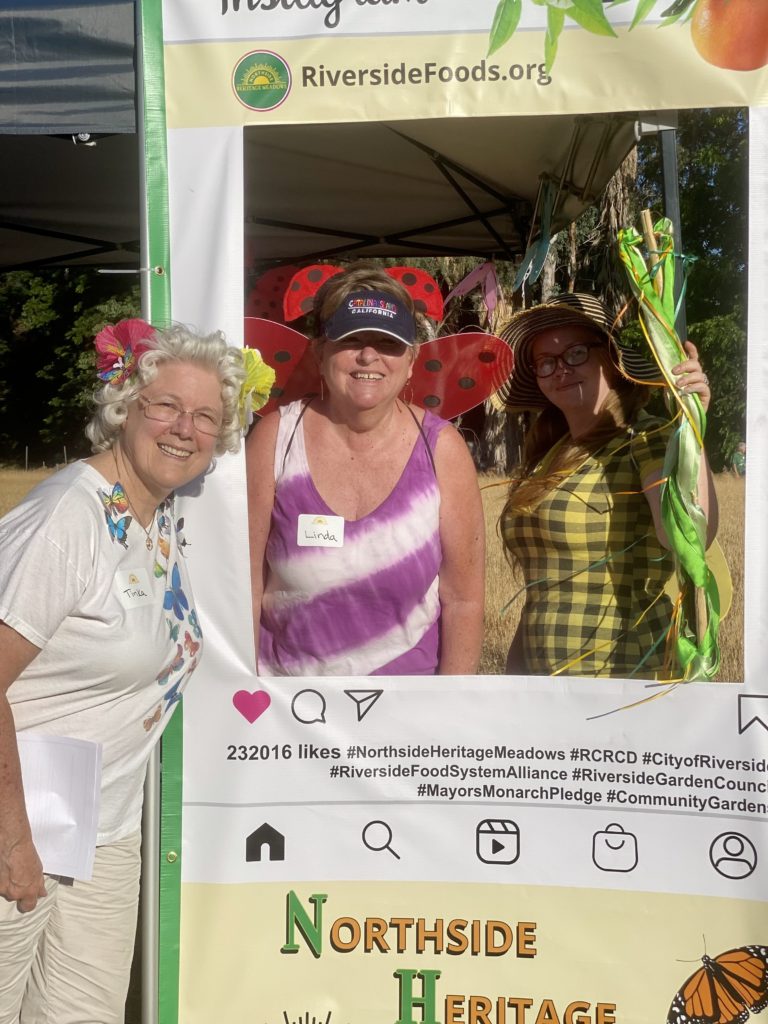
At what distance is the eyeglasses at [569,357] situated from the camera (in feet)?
7.90

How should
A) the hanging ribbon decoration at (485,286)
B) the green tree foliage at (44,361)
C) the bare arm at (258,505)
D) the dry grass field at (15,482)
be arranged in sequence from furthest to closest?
the green tree foliage at (44,361) < the dry grass field at (15,482) < the hanging ribbon decoration at (485,286) < the bare arm at (258,505)

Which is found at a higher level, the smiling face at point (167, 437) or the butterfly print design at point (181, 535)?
the smiling face at point (167, 437)

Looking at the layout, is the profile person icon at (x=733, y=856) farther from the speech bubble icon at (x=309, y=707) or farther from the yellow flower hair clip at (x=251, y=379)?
the yellow flower hair clip at (x=251, y=379)

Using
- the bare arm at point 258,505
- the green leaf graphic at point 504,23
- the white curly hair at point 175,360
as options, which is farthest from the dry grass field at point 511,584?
the green leaf graphic at point 504,23

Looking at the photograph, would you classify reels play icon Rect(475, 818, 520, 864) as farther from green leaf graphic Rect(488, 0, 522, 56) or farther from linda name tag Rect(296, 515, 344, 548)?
green leaf graphic Rect(488, 0, 522, 56)

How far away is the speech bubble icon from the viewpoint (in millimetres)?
2193

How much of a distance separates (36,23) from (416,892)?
211cm

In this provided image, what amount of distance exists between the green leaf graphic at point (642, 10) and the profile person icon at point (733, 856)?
1749mm

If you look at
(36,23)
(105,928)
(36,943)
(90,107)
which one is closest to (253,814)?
(105,928)

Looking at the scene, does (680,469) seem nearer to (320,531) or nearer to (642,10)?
(320,531)

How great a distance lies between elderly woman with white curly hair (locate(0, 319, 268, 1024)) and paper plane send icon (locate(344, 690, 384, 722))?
366mm

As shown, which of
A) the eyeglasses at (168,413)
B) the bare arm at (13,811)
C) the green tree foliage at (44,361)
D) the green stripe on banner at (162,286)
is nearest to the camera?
the bare arm at (13,811)

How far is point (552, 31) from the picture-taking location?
2057mm

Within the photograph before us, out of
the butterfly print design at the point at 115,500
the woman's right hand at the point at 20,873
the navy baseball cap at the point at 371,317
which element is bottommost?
the woman's right hand at the point at 20,873
